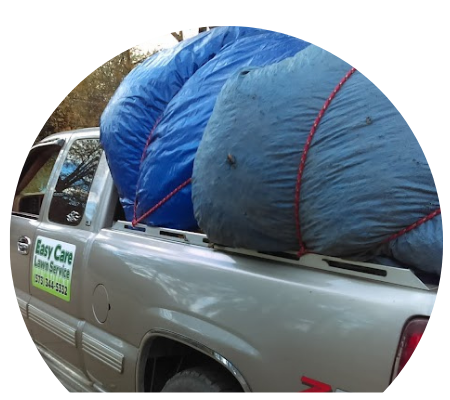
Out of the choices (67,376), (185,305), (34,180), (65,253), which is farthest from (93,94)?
(67,376)

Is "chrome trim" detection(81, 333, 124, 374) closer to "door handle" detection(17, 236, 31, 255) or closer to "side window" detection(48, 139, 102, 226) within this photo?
"side window" detection(48, 139, 102, 226)

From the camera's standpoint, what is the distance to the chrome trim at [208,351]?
1.89m

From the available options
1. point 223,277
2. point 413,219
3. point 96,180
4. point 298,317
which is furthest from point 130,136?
point 413,219

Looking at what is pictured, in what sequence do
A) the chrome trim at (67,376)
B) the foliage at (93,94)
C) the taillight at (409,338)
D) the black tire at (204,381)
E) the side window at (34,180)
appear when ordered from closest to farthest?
the taillight at (409,338), the black tire at (204,381), the foliage at (93,94), the chrome trim at (67,376), the side window at (34,180)

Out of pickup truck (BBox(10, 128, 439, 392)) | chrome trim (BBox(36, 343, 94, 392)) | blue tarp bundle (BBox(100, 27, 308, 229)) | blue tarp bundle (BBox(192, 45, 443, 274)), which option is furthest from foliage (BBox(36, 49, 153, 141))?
chrome trim (BBox(36, 343, 94, 392))

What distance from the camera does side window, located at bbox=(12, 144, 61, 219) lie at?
3.91 meters

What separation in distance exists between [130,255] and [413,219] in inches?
57.9

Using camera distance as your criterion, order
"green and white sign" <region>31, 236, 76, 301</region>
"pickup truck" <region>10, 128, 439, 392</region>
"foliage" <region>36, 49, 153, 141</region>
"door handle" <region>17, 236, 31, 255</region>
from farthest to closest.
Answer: "door handle" <region>17, 236, 31, 255</region>, "green and white sign" <region>31, 236, 76, 301</region>, "foliage" <region>36, 49, 153, 141</region>, "pickup truck" <region>10, 128, 439, 392</region>

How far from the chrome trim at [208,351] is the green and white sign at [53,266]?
103 cm

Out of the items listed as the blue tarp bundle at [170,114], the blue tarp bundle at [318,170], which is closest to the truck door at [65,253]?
the blue tarp bundle at [170,114]

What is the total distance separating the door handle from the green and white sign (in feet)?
0.47

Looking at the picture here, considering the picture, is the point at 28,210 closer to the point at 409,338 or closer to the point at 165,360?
the point at 165,360

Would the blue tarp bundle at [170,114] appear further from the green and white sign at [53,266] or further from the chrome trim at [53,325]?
the chrome trim at [53,325]

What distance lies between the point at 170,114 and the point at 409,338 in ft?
5.42
